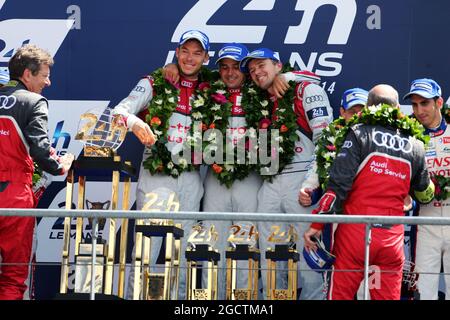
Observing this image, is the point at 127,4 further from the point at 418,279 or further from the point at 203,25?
the point at 418,279

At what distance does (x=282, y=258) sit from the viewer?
21.8 ft

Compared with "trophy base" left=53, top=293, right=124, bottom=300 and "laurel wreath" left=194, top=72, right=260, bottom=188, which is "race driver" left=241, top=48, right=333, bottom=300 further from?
"trophy base" left=53, top=293, right=124, bottom=300

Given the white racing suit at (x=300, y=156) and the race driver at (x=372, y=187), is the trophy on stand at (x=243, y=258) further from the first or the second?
the white racing suit at (x=300, y=156)

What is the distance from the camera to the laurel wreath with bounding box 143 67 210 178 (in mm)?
7730

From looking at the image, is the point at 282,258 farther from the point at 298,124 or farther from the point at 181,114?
the point at 181,114

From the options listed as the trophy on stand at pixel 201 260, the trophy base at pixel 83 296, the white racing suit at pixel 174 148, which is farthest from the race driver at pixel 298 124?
the trophy base at pixel 83 296

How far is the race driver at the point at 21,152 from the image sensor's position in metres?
6.74

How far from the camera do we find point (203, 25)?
850 centimetres

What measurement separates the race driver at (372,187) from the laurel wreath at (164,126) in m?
1.50

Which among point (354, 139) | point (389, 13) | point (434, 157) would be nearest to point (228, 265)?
point (354, 139)

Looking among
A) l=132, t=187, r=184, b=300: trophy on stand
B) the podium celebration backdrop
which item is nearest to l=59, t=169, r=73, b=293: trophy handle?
l=132, t=187, r=184, b=300: trophy on stand
